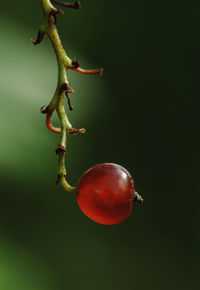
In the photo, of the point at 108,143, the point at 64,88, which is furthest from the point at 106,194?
the point at 108,143

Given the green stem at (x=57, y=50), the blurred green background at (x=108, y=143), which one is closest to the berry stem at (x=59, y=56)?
the green stem at (x=57, y=50)

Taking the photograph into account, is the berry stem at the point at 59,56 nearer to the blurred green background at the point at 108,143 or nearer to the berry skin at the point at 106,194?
the berry skin at the point at 106,194

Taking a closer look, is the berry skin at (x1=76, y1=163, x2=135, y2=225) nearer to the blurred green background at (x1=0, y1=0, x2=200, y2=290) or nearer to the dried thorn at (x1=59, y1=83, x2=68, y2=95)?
the dried thorn at (x1=59, y1=83, x2=68, y2=95)

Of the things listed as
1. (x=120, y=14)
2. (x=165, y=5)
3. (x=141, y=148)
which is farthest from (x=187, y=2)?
(x=141, y=148)

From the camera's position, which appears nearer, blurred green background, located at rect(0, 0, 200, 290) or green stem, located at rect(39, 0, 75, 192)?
green stem, located at rect(39, 0, 75, 192)

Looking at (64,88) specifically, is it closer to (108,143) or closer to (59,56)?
(59,56)

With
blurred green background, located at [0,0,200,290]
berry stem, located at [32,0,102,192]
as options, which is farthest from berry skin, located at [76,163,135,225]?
blurred green background, located at [0,0,200,290]

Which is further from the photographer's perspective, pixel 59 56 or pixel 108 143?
pixel 108 143
